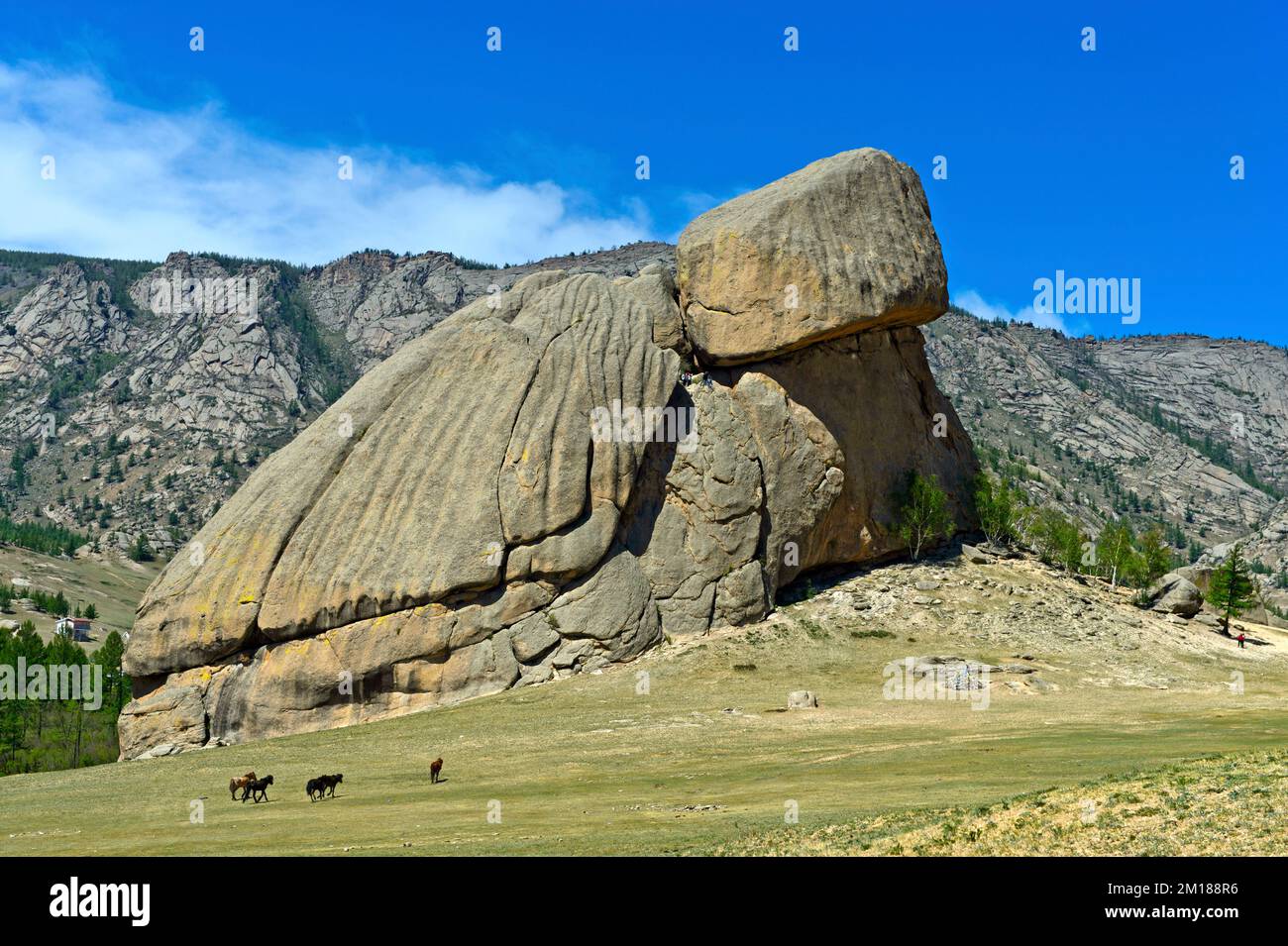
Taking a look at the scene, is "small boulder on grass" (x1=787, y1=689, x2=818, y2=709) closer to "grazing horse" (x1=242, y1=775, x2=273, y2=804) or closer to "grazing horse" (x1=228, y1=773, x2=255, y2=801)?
"grazing horse" (x1=242, y1=775, x2=273, y2=804)

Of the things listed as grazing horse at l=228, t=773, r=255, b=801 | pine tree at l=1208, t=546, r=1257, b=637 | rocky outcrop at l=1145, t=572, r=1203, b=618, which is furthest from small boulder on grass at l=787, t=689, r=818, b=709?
pine tree at l=1208, t=546, r=1257, b=637

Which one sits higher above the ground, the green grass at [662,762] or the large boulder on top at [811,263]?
the large boulder on top at [811,263]

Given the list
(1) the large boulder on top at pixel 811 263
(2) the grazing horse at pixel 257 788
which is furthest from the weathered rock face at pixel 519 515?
(2) the grazing horse at pixel 257 788

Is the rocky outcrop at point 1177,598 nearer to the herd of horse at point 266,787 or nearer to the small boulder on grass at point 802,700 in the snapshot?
the small boulder on grass at point 802,700

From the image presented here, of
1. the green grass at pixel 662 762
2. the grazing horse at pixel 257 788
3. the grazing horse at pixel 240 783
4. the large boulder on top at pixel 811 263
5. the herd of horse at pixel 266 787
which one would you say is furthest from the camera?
the large boulder on top at pixel 811 263

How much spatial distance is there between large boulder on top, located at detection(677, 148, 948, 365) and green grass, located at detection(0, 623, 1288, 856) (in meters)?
20.4

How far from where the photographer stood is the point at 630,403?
228ft

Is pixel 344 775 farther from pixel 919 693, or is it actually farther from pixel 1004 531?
pixel 1004 531

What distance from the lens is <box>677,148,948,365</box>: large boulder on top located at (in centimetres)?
6912

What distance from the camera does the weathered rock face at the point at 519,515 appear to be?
59000 millimetres

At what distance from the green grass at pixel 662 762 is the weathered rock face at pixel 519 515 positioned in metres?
4.02
